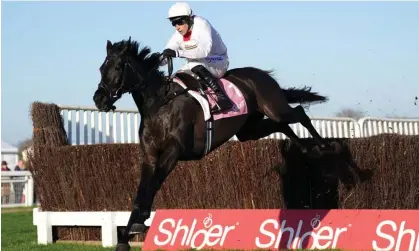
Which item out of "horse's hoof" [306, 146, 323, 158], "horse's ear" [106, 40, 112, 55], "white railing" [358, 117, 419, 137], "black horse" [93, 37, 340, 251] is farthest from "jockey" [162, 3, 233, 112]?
"white railing" [358, 117, 419, 137]

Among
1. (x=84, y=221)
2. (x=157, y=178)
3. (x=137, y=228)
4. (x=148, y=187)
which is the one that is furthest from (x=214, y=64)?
(x=84, y=221)

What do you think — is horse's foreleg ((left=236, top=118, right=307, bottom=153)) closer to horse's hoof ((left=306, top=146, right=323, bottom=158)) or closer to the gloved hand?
horse's hoof ((left=306, top=146, right=323, bottom=158))

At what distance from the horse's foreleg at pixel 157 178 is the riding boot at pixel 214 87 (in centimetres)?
67

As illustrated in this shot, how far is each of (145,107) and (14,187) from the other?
16.5 m

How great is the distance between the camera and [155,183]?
6.50 metres

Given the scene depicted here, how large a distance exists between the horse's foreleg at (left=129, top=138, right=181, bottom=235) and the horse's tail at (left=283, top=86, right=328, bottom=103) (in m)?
2.10

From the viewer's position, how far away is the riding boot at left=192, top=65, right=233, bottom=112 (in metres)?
7.19

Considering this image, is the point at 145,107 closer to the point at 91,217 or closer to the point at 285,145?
the point at 285,145

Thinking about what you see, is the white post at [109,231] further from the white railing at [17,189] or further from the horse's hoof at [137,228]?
the white railing at [17,189]

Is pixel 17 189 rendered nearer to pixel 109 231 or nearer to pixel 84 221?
pixel 84 221

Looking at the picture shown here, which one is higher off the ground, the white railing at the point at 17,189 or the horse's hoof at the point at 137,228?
the horse's hoof at the point at 137,228

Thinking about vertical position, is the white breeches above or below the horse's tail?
above

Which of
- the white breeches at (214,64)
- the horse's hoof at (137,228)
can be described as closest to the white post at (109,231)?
the white breeches at (214,64)

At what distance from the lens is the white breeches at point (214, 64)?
24.1 ft
